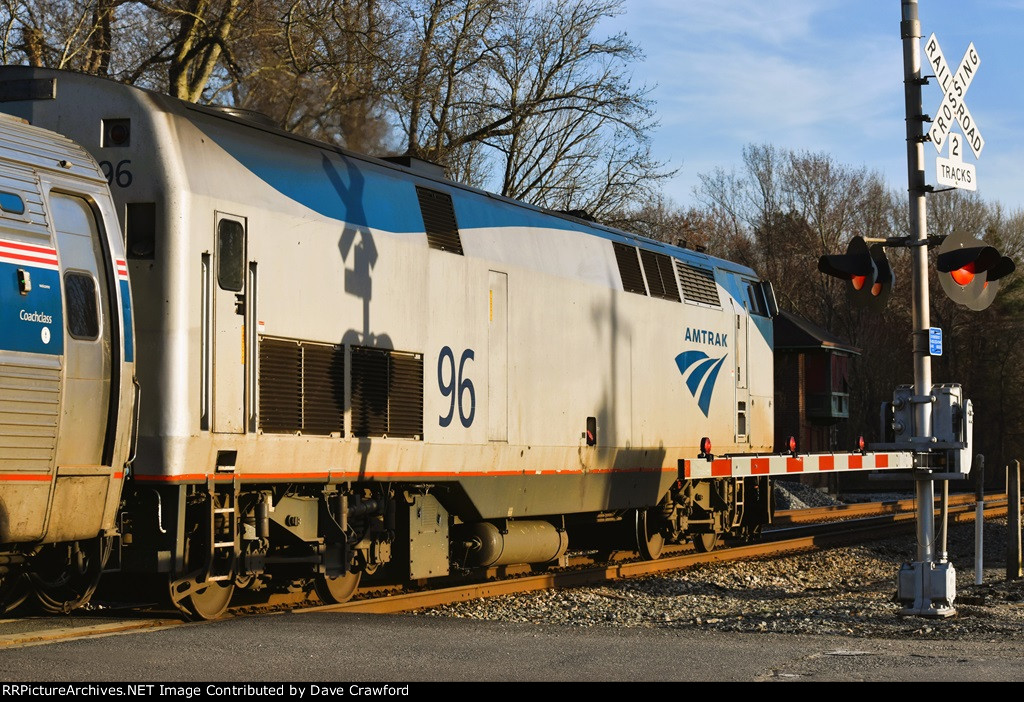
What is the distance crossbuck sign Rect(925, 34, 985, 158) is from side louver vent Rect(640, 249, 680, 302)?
468cm

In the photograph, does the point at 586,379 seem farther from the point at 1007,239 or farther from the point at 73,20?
the point at 1007,239

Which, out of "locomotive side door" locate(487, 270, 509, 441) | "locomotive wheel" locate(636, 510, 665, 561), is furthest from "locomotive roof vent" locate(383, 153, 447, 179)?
"locomotive wheel" locate(636, 510, 665, 561)

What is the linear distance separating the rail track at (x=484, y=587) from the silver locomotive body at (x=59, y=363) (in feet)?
1.55

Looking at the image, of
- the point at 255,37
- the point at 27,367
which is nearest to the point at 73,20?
the point at 255,37

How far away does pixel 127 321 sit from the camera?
8.59 metres

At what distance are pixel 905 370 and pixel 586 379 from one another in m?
50.9

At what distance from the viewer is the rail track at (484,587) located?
920cm

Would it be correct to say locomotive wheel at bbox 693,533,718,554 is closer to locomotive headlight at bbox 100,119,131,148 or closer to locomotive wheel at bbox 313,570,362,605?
locomotive wheel at bbox 313,570,362,605

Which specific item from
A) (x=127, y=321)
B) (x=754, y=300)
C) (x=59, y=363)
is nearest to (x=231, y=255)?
(x=127, y=321)

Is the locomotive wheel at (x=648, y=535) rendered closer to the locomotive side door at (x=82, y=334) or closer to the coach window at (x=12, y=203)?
the locomotive side door at (x=82, y=334)

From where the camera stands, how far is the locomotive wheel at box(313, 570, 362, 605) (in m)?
11.0

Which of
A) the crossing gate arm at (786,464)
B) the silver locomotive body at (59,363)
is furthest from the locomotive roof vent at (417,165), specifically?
the crossing gate arm at (786,464)

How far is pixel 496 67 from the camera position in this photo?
101 ft

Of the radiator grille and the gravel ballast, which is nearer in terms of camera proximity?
the radiator grille
